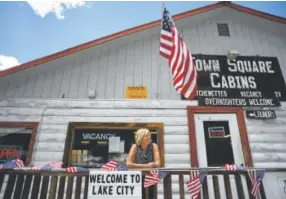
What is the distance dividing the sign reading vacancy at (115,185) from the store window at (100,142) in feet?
8.10

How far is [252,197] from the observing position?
414 cm

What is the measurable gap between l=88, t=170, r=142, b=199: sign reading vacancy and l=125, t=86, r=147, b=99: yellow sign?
3.46 meters

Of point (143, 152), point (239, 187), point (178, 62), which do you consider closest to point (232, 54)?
point (178, 62)

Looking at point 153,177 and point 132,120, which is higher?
point 132,120

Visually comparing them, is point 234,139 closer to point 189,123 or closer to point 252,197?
point 189,123

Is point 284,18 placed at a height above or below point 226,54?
above

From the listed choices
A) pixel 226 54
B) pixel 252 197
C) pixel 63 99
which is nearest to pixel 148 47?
pixel 226 54

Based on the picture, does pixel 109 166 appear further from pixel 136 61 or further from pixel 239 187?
pixel 136 61

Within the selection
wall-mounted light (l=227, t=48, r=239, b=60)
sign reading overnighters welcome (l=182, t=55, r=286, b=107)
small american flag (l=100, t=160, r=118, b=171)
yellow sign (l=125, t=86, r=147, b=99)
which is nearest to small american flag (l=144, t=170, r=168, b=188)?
small american flag (l=100, t=160, r=118, b=171)

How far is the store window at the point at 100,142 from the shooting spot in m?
6.41

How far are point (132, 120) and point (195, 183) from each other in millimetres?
3204

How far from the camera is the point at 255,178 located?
412 cm

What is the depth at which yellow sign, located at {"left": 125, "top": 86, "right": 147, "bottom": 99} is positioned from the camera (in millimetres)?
7188

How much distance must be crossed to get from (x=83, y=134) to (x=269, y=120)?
541 cm
